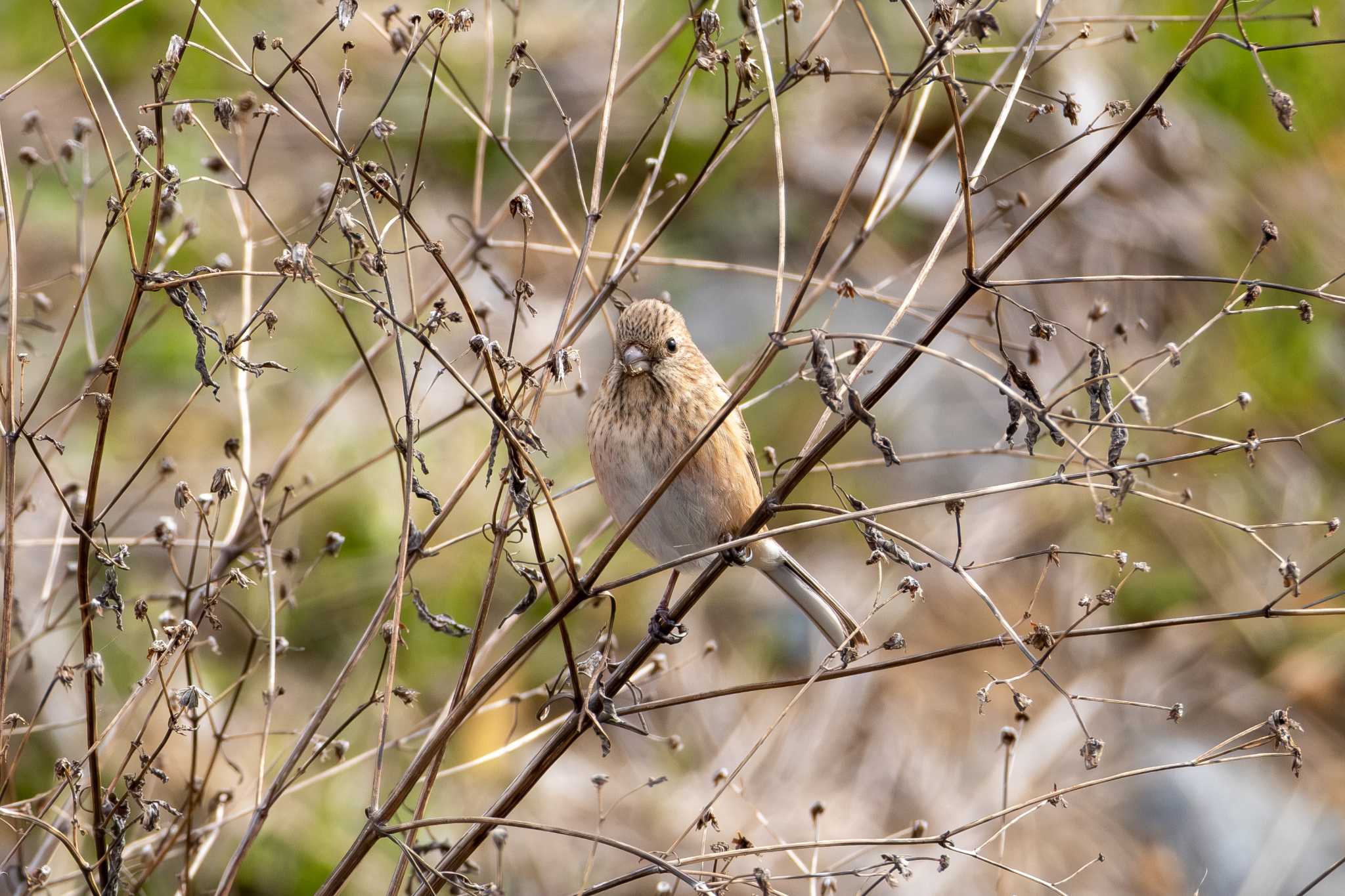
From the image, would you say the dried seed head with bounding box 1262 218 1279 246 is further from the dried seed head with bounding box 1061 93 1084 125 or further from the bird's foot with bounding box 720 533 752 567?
the bird's foot with bounding box 720 533 752 567

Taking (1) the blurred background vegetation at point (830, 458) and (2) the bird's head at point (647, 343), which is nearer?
(2) the bird's head at point (647, 343)

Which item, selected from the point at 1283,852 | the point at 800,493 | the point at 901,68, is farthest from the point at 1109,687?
the point at 901,68

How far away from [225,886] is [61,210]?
4.77m

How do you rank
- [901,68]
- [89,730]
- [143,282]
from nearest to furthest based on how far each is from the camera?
[143,282] < [89,730] < [901,68]

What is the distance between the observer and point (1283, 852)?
5180 mm

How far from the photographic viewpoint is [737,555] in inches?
118

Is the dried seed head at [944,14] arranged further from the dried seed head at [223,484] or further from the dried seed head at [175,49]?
the dried seed head at [223,484]

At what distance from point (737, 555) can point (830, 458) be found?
299cm

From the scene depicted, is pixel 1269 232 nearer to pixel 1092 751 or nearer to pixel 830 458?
pixel 1092 751

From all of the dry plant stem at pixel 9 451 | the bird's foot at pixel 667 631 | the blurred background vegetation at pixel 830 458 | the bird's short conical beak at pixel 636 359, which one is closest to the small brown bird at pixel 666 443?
the bird's short conical beak at pixel 636 359

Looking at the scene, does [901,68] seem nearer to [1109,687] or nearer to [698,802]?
[1109,687]

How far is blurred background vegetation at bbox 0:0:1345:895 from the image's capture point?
5.08 metres

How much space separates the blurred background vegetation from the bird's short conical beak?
1.32m

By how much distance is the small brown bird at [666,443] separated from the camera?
127 inches
